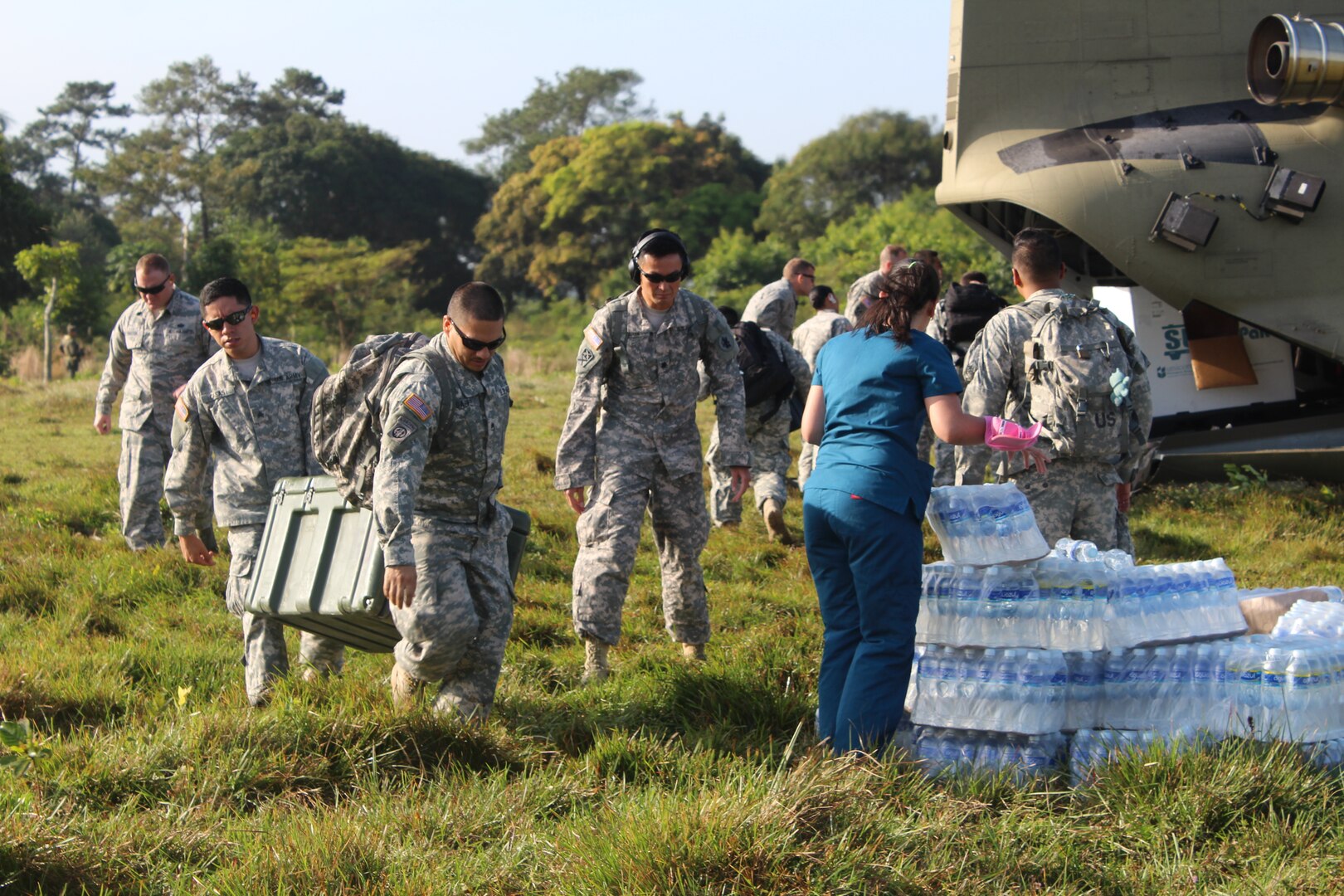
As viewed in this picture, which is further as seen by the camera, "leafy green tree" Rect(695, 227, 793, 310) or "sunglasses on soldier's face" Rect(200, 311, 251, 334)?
"leafy green tree" Rect(695, 227, 793, 310)

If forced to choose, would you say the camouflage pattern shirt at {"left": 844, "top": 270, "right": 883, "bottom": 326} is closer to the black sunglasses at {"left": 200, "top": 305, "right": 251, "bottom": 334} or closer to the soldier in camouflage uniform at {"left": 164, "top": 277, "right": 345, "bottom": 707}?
the soldier in camouflage uniform at {"left": 164, "top": 277, "right": 345, "bottom": 707}

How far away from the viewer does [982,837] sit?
3.71m

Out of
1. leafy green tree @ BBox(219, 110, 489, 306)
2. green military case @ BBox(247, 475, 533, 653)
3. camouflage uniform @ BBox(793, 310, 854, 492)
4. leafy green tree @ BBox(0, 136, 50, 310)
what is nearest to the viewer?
green military case @ BBox(247, 475, 533, 653)

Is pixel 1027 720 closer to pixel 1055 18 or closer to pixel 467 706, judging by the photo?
pixel 467 706

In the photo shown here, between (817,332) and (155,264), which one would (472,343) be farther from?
(817,332)

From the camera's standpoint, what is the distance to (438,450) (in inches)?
193

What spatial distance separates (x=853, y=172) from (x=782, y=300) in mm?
38938

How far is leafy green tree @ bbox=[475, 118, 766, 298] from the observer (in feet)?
153

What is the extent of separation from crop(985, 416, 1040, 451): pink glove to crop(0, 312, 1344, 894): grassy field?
1097mm

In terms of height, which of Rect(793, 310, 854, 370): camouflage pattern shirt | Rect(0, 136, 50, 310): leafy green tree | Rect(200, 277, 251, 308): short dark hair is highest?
Rect(0, 136, 50, 310): leafy green tree

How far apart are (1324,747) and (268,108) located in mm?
63950

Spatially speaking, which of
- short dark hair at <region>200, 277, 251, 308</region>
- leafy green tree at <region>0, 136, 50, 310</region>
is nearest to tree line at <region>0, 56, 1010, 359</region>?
leafy green tree at <region>0, 136, 50, 310</region>

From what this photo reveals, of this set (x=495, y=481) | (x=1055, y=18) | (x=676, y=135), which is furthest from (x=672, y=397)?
(x=676, y=135)

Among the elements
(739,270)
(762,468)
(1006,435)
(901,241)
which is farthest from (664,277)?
(739,270)
